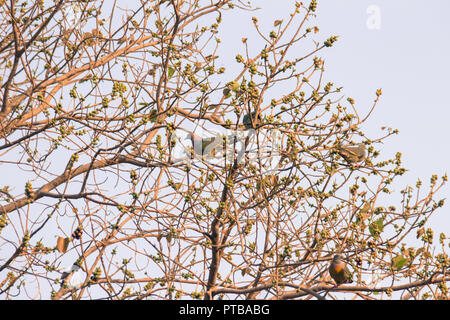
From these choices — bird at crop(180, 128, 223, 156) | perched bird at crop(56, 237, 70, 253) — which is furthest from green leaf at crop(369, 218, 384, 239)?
perched bird at crop(56, 237, 70, 253)

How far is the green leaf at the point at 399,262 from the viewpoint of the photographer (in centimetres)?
311

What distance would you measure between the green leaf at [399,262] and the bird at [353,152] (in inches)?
32.1

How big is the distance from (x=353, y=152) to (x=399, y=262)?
89 centimetres

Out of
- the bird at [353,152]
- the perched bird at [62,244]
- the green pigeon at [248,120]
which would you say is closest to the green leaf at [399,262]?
the bird at [353,152]

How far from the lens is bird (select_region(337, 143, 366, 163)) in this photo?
11.8 ft

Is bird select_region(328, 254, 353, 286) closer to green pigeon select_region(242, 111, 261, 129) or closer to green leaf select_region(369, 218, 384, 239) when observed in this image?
green leaf select_region(369, 218, 384, 239)

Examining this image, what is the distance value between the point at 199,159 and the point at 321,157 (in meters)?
0.95

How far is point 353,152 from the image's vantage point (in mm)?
3584

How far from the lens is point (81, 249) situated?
10.8 ft

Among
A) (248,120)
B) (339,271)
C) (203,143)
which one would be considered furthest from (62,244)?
(339,271)

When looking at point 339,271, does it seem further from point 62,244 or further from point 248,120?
point 62,244
